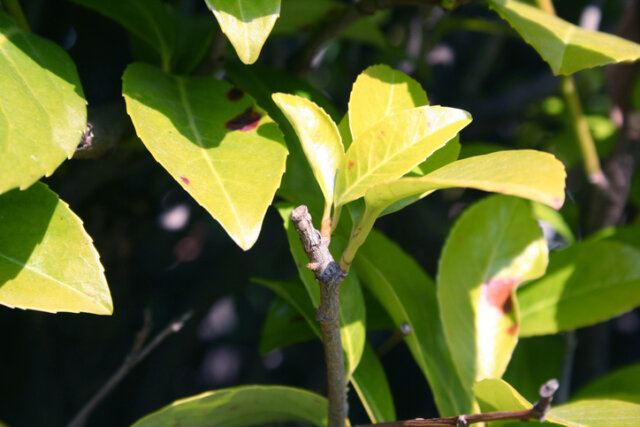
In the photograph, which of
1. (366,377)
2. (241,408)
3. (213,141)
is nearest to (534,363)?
(366,377)

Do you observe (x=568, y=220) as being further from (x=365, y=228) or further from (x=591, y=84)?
(x=365, y=228)

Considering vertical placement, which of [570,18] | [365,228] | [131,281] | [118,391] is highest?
[570,18]

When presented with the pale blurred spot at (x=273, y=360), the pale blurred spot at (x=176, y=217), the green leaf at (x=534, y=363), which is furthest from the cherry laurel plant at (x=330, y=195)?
the pale blurred spot at (x=273, y=360)

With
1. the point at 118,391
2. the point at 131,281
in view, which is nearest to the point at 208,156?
the point at 131,281

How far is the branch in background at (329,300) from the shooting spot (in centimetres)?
44

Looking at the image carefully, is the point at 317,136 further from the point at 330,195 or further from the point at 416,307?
the point at 416,307

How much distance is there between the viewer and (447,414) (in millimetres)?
689

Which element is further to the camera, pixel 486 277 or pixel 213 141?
pixel 486 277

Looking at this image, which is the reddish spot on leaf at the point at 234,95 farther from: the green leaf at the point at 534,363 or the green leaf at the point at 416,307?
the green leaf at the point at 534,363

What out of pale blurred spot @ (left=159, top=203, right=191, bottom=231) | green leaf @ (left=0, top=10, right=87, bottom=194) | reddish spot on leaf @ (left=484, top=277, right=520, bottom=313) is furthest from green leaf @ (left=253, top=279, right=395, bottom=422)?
pale blurred spot @ (left=159, top=203, right=191, bottom=231)

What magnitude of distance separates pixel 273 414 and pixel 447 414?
0.19 metres

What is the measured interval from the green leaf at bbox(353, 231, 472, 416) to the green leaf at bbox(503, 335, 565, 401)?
0.72 feet

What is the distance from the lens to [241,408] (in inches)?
24.2

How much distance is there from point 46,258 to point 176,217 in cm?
81
